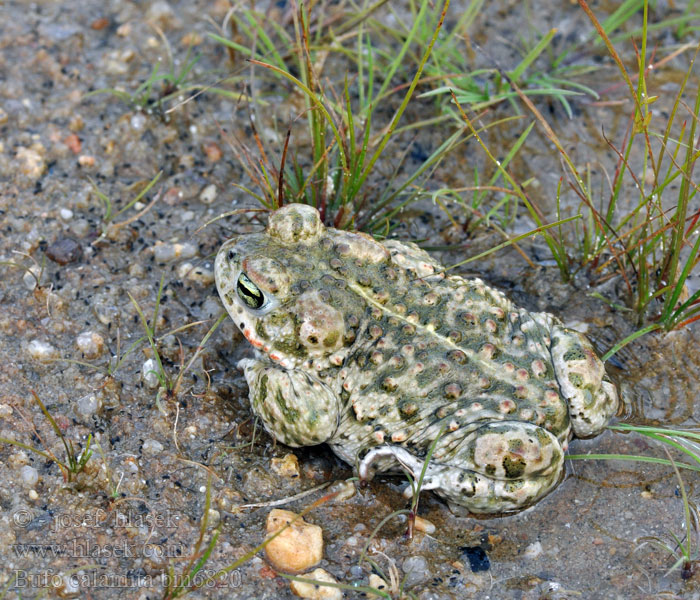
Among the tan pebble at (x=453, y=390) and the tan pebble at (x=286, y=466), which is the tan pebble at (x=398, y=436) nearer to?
the tan pebble at (x=453, y=390)

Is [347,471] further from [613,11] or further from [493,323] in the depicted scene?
[613,11]

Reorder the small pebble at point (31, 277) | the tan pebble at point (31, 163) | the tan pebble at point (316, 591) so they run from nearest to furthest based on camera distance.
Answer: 1. the tan pebble at point (316, 591)
2. the small pebble at point (31, 277)
3. the tan pebble at point (31, 163)

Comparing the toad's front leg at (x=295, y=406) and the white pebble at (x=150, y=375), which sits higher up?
the toad's front leg at (x=295, y=406)

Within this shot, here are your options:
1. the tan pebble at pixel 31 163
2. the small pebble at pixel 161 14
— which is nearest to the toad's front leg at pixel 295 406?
the tan pebble at pixel 31 163

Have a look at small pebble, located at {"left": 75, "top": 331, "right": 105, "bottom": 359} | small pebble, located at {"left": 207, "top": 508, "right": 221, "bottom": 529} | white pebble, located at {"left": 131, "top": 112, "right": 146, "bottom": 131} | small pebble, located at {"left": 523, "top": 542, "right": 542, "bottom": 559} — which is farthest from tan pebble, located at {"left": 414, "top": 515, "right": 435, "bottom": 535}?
white pebble, located at {"left": 131, "top": 112, "right": 146, "bottom": 131}

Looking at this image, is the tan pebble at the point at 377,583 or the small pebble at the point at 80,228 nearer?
the tan pebble at the point at 377,583

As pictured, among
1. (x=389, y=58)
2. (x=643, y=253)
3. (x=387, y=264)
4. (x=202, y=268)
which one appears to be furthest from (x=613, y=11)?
(x=202, y=268)

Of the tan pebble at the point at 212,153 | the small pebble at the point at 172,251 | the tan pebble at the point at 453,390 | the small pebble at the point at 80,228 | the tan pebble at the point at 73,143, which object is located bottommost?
the small pebble at the point at 80,228

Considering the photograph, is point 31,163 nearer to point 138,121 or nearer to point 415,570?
point 138,121
